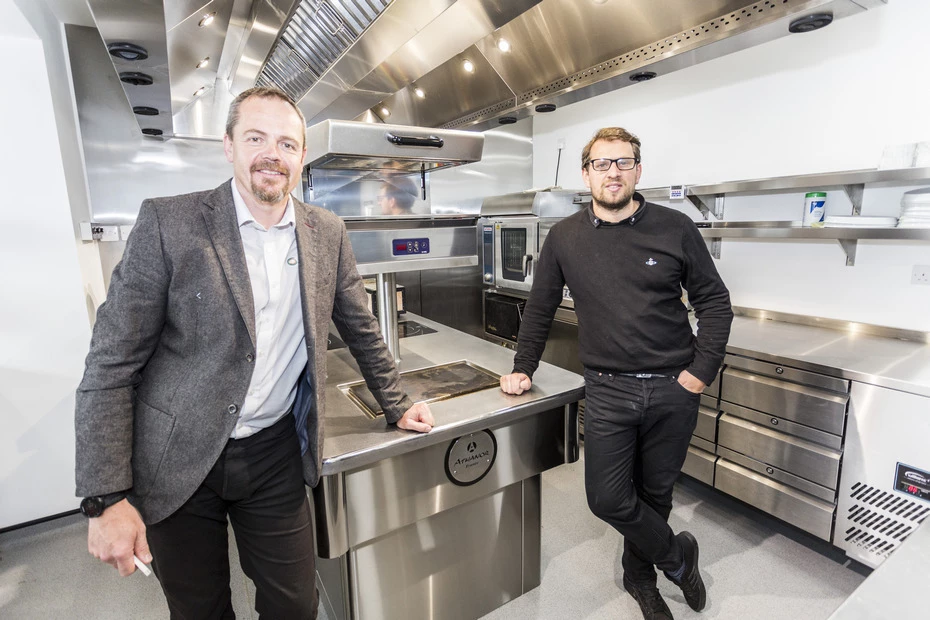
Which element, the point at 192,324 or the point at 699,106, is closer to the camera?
the point at 192,324

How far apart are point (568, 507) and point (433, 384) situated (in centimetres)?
139

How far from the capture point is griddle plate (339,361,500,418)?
1508 mm

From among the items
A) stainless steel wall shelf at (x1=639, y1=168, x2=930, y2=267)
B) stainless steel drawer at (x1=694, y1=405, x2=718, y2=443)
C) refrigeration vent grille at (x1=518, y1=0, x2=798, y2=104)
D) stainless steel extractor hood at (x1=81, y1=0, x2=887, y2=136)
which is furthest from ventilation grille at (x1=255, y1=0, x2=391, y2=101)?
stainless steel drawer at (x1=694, y1=405, x2=718, y2=443)

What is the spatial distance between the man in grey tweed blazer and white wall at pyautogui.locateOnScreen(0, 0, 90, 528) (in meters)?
1.79

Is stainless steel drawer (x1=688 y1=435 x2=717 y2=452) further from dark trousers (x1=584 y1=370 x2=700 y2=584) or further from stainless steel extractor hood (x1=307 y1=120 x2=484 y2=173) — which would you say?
stainless steel extractor hood (x1=307 y1=120 x2=484 y2=173)

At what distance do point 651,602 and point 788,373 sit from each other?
1.15 metres

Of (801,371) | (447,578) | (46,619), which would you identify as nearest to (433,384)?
(447,578)

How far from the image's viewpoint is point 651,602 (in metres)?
1.77

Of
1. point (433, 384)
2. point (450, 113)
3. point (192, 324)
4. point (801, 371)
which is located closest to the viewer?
point (192, 324)

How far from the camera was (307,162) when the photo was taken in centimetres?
169

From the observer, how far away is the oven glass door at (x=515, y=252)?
3301mm

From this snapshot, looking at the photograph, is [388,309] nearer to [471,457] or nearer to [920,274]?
[471,457]

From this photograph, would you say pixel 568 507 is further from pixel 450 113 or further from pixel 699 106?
pixel 699 106

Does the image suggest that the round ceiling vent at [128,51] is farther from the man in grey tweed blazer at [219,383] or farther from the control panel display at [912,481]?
the control panel display at [912,481]
